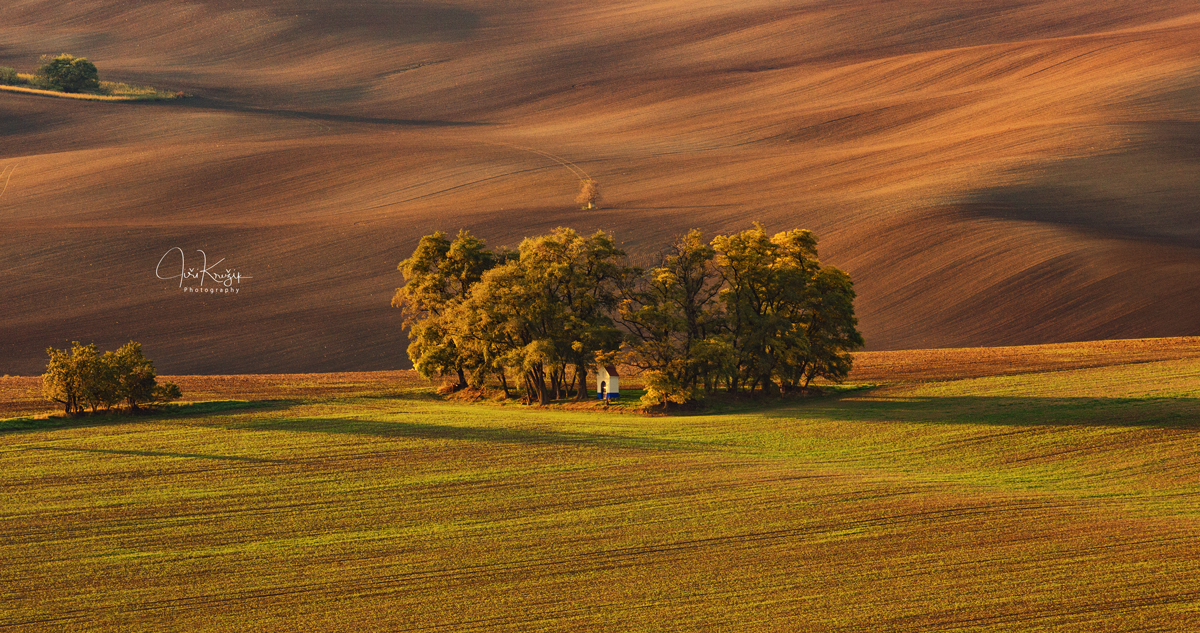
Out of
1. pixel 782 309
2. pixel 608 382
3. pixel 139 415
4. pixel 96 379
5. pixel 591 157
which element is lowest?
pixel 139 415

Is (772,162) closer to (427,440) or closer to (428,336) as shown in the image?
(428,336)

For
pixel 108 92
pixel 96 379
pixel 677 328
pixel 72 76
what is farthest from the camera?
pixel 72 76

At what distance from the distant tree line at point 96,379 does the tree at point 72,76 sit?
108220 millimetres

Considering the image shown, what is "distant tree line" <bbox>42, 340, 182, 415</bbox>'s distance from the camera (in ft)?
151

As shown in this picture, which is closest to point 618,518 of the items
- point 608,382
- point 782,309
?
point 608,382

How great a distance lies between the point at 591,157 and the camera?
113 meters

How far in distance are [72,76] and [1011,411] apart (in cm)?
13447

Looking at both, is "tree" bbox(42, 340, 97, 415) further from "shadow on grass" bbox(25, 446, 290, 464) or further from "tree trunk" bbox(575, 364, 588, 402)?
"tree trunk" bbox(575, 364, 588, 402)

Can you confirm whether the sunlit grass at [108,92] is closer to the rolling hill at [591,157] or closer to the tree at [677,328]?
the rolling hill at [591,157]

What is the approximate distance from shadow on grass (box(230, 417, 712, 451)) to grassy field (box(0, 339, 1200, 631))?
0.23 m

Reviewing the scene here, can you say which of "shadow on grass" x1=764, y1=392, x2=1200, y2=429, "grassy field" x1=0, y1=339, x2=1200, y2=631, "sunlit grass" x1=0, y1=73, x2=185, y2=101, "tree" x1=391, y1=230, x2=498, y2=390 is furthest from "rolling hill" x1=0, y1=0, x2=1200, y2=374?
"grassy field" x1=0, y1=339, x2=1200, y2=631

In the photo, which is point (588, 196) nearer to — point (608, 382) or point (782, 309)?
point (608, 382)

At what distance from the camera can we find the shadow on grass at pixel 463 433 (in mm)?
39656

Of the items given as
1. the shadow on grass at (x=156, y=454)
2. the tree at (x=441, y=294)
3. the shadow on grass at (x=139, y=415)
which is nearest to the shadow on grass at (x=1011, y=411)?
the tree at (x=441, y=294)
